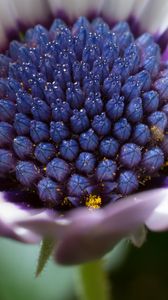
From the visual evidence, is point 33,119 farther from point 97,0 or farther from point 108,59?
point 97,0

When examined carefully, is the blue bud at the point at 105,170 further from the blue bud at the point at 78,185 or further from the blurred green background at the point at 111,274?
the blurred green background at the point at 111,274

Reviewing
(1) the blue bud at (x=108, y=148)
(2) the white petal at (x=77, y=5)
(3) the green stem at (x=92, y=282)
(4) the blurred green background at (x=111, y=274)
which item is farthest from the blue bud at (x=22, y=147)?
(4) the blurred green background at (x=111, y=274)

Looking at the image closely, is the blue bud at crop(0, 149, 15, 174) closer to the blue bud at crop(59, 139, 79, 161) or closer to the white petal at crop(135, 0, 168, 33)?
the blue bud at crop(59, 139, 79, 161)

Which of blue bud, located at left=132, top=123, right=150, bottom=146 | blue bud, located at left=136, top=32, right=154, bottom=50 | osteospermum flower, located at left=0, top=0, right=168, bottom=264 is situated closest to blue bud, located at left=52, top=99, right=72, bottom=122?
osteospermum flower, located at left=0, top=0, right=168, bottom=264

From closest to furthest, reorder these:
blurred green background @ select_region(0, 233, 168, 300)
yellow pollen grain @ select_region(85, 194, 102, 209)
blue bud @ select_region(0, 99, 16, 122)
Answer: yellow pollen grain @ select_region(85, 194, 102, 209)
blue bud @ select_region(0, 99, 16, 122)
blurred green background @ select_region(0, 233, 168, 300)

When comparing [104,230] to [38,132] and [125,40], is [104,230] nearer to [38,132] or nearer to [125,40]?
[38,132]

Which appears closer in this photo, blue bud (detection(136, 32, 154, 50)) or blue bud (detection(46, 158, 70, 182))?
blue bud (detection(46, 158, 70, 182))
